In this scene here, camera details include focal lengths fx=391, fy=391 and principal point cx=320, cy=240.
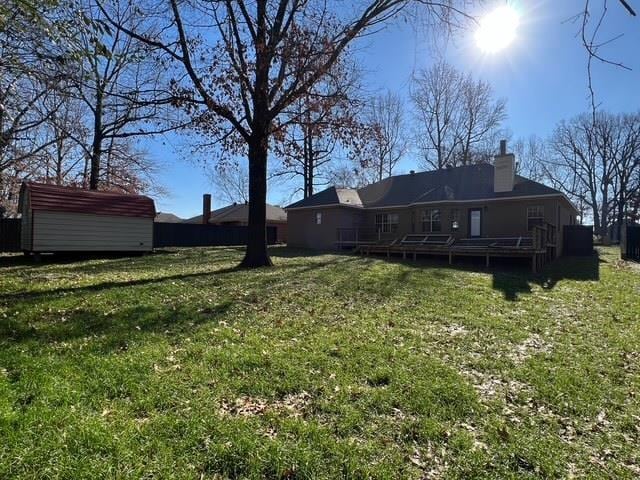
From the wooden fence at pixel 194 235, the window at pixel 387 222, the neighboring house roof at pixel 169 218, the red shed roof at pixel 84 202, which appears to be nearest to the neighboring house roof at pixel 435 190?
the window at pixel 387 222

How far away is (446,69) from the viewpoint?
3234 cm

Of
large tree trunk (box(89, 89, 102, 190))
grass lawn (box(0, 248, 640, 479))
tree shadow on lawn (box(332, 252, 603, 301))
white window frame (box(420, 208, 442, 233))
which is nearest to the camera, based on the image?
grass lawn (box(0, 248, 640, 479))

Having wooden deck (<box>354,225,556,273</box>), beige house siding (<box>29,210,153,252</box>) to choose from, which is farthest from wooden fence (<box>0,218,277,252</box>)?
wooden deck (<box>354,225,556,273</box>)

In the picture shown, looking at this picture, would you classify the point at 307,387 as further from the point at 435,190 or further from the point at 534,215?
the point at 435,190

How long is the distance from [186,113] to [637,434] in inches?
465

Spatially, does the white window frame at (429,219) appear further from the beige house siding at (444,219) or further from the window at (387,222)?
the window at (387,222)

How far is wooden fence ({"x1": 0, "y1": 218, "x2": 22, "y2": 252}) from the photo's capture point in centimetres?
1786

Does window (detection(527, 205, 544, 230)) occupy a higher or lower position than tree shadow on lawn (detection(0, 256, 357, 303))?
higher

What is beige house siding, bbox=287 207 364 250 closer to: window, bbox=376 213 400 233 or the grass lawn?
window, bbox=376 213 400 233

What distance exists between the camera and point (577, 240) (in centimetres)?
2192

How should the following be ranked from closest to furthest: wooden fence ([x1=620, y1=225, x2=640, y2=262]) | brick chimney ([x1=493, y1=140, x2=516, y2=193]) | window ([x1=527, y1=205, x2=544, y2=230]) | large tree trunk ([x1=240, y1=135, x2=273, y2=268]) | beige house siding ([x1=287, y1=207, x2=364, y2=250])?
large tree trunk ([x1=240, y1=135, x2=273, y2=268])
window ([x1=527, y1=205, x2=544, y2=230])
brick chimney ([x1=493, y1=140, x2=516, y2=193])
wooden fence ([x1=620, y1=225, x2=640, y2=262])
beige house siding ([x1=287, y1=207, x2=364, y2=250])

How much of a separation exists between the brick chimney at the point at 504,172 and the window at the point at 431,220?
120 inches

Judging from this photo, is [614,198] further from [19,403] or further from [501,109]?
[19,403]

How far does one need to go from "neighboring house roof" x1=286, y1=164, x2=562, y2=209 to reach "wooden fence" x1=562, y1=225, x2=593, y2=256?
206 inches
